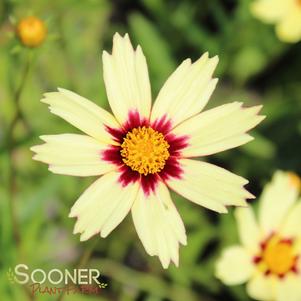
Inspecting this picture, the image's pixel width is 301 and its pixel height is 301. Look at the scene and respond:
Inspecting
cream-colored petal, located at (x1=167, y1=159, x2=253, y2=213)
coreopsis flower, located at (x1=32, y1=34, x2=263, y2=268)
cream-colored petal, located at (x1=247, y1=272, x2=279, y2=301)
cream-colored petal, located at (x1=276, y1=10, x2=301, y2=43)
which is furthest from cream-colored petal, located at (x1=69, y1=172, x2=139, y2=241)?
cream-colored petal, located at (x1=276, y1=10, x2=301, y2=43)

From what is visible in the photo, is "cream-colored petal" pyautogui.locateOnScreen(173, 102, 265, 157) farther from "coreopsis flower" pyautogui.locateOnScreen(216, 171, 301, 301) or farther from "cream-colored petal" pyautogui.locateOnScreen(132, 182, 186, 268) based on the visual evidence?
"coreopsis flower" pyautogui.locateOnScreen(216, 171, 301, 301)

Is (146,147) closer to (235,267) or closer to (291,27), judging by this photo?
(235,267)

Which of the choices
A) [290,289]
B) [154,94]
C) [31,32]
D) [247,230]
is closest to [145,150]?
[31,32]

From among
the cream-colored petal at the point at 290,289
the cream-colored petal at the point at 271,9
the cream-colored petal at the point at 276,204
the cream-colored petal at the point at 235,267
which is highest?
the cream-colored petal at the point at 271,9

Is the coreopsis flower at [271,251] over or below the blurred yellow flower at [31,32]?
below

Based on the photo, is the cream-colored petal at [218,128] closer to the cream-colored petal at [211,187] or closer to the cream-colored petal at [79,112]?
the cream-colored petal at [211,187]

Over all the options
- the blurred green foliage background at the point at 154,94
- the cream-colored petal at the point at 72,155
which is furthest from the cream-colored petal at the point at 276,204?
the cream-colored petal at the point at 72,155

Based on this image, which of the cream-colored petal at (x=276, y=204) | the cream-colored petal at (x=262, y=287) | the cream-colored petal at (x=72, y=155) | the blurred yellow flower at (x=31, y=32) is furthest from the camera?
the cream-colored petal at (x=276, y=204)
